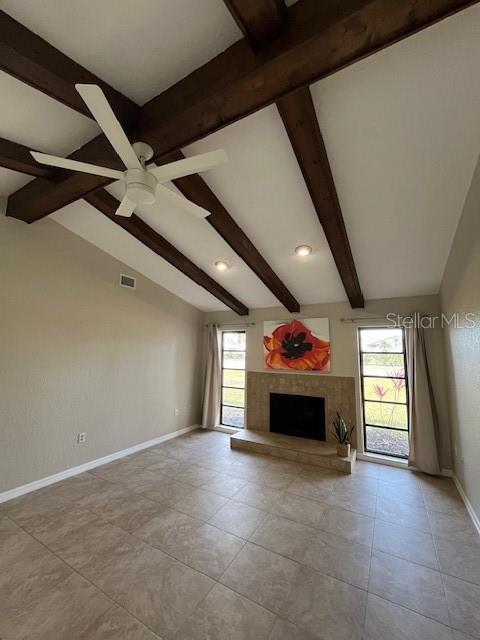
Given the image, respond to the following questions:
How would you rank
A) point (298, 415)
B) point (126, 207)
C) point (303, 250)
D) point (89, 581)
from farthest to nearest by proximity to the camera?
1. point (298, 415)
2. point (303, 250)
3. point (126, 207)
4. point (89, 581)

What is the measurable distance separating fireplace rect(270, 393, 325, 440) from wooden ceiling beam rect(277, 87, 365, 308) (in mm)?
2650

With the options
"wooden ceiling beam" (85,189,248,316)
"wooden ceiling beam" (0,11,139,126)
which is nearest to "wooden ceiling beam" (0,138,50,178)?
"wooden ceiling beam" (85,189,248,316)

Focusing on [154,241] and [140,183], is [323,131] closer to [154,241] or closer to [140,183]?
[140,183]

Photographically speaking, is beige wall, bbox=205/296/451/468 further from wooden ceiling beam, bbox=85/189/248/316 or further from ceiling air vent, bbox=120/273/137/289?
ceiling air vent, bbox=120/273/137/289

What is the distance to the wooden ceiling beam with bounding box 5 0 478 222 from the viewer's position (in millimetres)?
1182

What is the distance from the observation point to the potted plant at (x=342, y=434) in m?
3.81

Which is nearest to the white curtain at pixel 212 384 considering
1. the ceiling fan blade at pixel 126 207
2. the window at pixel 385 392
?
the window at pixel 385 392

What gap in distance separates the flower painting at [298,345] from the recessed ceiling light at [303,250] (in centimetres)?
165

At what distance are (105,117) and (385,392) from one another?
466 cm

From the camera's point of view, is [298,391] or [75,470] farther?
[298,391]

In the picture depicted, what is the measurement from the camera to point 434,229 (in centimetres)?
267

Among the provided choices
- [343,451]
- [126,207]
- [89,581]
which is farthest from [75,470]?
[343,451]

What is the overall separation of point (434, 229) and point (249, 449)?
3.97 metres

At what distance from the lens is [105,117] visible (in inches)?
49.6
